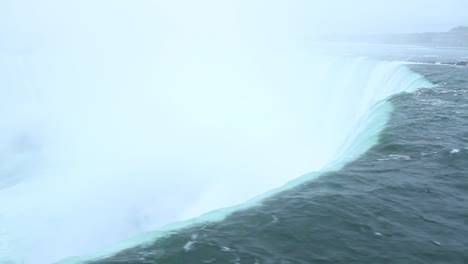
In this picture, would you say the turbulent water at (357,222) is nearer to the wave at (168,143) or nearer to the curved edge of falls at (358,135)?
the curved edge of falls at (358,135)

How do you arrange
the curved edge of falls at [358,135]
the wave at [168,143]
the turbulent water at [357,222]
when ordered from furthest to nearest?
the wave at [168,143], the curved edge of falls at [358,135], the turbulent water at [357,222]

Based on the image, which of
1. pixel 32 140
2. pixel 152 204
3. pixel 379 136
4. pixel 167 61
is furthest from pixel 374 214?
pixel 167 61

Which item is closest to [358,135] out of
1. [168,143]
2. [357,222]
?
[357,222]

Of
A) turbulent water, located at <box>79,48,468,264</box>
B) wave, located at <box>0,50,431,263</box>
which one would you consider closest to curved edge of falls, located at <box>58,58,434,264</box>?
wave, located at <box>0,50,431,263</box>

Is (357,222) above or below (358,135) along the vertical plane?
below

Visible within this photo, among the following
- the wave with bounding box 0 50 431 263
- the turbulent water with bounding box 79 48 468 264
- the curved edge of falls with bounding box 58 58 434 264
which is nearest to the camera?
the turbulent water with bounding box 79 48 468 264

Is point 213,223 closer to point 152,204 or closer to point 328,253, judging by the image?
point 328,253

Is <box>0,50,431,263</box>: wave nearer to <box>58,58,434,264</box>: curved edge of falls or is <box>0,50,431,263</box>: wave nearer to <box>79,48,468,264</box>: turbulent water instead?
<box>58,58,434,264</box>: curved edge of falls

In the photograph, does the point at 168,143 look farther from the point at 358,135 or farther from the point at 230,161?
the point at 358,135

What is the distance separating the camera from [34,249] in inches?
400

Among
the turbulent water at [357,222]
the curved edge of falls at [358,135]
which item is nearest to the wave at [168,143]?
the curved edge of falls at [358,135]

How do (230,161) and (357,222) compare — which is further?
(230,161)

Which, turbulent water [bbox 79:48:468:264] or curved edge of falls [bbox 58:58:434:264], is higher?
curved edge of falls [bbox 58:58:434:264]

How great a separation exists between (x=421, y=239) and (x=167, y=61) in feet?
83.0
